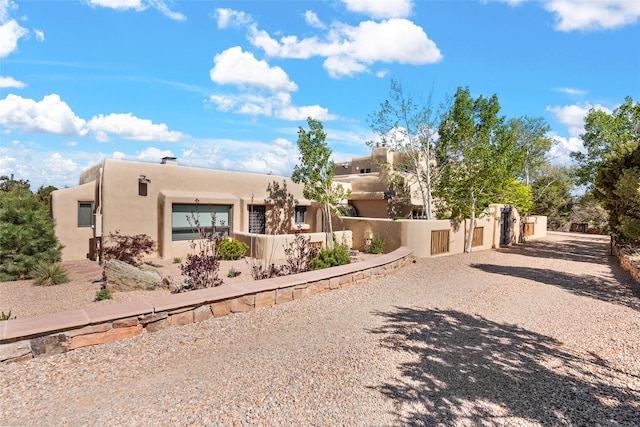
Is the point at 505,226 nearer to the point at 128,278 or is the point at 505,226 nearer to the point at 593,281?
the point at 593,281

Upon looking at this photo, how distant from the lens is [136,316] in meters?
5.02

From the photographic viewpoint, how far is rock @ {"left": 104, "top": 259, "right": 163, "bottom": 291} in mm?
7910

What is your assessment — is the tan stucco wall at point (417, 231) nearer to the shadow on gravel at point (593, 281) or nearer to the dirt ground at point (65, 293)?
the shadow on gravel at point (593, 281)

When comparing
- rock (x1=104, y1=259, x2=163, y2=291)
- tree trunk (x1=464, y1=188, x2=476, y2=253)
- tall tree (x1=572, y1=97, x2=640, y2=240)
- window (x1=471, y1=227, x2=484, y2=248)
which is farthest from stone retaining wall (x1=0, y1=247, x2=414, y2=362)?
tall tree (x1=572, y1=97, x2=640, y2=240)

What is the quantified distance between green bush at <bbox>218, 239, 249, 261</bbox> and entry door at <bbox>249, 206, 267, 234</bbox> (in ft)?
9.50

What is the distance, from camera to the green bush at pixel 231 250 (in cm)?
1290

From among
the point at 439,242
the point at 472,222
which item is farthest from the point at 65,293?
the point at 472,222

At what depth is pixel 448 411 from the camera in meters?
3.58

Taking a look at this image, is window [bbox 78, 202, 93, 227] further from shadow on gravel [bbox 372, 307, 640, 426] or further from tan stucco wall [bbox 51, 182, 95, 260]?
shadow on gravel [bbox 372, 307, 640, 426]

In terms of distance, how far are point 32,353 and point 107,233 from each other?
30.3ft

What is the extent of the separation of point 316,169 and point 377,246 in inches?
175

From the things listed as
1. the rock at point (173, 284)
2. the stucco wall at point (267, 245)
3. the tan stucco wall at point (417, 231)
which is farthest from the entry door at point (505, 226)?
the rock at point (173, 284)

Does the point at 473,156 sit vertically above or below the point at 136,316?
above

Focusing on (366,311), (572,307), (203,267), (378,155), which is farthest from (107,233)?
(378,155)
